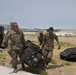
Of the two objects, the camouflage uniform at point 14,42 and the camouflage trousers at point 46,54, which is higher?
the camouflage uniform at point 14,42

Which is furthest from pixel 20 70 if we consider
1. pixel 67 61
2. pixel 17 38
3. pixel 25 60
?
pixel 67 61

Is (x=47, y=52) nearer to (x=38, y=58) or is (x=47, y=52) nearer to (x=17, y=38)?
(x=38, y=58)

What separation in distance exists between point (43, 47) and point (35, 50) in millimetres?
419

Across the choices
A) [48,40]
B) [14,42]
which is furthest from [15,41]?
[48,40]

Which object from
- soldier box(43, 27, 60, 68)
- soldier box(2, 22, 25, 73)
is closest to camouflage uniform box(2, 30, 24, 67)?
soldier box(2, 22, 25, 73)

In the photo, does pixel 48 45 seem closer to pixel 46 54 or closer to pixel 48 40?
pixel 48 40

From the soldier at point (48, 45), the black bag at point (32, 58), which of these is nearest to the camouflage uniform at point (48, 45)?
the soldier at point (48, 45)

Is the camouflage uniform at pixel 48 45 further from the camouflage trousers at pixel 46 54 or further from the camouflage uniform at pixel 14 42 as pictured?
the camouflage uniform at pixel 14 42

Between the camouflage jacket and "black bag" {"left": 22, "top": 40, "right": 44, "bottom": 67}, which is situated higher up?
the camouflage jacket

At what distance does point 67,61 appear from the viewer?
14359mm

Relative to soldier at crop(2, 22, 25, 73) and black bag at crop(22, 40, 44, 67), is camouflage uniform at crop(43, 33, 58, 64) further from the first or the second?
soldier at crop(2, 22, 25, 73)

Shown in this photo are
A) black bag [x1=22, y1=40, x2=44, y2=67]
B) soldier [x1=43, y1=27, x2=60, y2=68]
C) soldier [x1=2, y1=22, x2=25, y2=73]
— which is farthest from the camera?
soldier [x1=43, y1=27, x2=60, y2=68]

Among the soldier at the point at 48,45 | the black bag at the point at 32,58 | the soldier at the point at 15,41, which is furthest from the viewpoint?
the soldier at the point at 48,45

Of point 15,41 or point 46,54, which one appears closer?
point 15,41
